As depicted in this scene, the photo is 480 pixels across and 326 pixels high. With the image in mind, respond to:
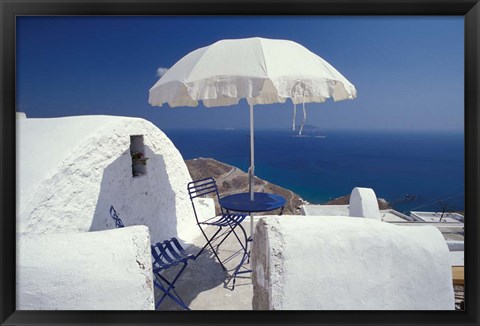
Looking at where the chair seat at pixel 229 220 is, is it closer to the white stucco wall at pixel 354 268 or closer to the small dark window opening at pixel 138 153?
the small dark window opening at pixel 138 153

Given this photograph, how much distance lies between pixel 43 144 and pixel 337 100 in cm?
379

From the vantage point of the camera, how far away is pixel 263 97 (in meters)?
4.72

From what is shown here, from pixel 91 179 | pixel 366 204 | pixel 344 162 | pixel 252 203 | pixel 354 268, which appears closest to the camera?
pixel 354 268

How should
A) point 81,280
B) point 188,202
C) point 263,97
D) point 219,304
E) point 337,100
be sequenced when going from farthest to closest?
1. point 188,202
2. point 263,97
3. point 337,100
4. point 219,304
5. point 81,280

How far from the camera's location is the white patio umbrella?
2.97 m

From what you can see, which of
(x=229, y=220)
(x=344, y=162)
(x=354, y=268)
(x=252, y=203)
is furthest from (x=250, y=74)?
(x=344, y=162)

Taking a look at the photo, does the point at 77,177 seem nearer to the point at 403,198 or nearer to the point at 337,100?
the point at 337,100

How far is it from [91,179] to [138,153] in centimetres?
128

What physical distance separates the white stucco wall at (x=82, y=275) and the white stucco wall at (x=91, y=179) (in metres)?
0.62

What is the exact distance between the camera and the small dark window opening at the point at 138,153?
196 inches

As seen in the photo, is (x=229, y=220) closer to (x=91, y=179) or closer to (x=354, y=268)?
(x=91, y=179)

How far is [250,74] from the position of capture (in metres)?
3.00
